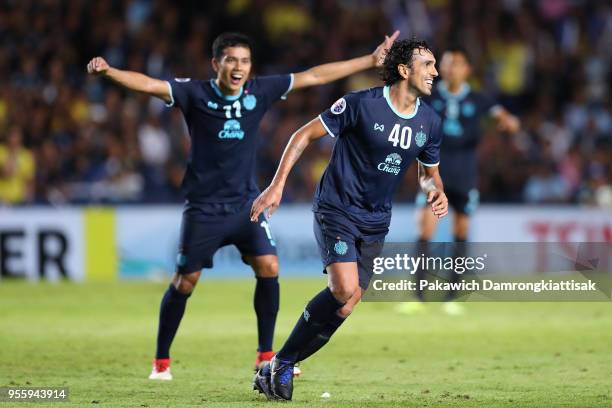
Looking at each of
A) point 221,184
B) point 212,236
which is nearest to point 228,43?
point 221,184

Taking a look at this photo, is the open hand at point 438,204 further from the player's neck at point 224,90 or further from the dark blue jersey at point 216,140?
the player's neck at point 224,90

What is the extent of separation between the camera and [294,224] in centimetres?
1844

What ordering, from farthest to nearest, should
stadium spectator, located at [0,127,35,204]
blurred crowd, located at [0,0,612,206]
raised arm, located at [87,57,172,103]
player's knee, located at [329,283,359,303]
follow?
1. blurred crowd, located at [0,0,612,206]
2. stadium spectator, located at [0,127,35,204]
3. raised arm, located at [87,57,172,103]
4. player's knee, located at [329,283,359,303]

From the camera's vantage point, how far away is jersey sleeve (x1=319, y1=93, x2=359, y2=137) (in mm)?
7992

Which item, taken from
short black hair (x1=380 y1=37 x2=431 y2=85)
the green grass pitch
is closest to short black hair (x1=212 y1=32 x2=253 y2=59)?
short black hair (x1=380 y1=37 x2=431 y2=85)

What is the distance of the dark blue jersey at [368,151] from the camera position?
8117 millimetres

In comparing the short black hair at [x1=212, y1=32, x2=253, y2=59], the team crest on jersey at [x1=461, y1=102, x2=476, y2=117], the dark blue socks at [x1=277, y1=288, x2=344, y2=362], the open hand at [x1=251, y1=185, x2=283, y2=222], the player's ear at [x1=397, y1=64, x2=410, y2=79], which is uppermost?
the team crest on jersey at [x1=461, y1=102, x2=476, y2=117]

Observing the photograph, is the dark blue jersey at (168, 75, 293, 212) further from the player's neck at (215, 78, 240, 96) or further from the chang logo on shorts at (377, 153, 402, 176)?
the chang logo on shorts at (377, 153, 402, 176)

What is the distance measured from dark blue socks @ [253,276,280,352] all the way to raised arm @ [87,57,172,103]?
63.8 inches

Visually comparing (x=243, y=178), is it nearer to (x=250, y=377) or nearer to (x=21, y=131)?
(x=250, y=377)

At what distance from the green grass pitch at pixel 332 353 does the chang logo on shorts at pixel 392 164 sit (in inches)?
60.0

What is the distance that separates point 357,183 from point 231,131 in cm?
158

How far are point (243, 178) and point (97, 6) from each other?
41.1 feet

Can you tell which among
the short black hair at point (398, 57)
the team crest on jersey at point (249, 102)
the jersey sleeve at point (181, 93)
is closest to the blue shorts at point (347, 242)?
the short black hair at point (398, 57)
